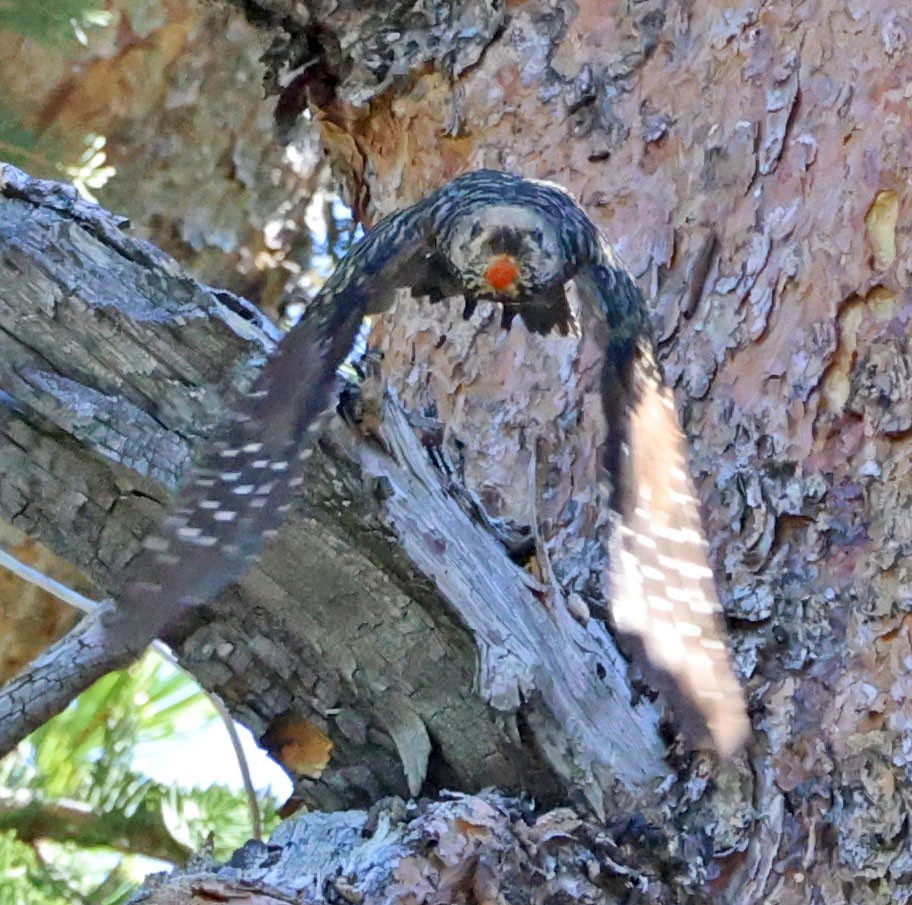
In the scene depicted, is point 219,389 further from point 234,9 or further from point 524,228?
point 234,9

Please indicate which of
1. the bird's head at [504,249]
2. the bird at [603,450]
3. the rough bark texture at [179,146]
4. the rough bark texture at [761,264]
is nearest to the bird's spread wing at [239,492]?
the bird at [603,450]

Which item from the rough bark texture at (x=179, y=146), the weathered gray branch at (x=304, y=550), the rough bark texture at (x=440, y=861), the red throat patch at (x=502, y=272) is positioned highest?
the rough bark texture at (x=179, y=146)

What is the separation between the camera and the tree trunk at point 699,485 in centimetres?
122

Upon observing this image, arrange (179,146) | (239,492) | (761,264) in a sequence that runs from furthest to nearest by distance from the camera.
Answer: (179,146), (761,264), (239,492)

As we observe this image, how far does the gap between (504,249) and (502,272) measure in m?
0.03

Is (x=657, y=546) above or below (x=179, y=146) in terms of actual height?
below

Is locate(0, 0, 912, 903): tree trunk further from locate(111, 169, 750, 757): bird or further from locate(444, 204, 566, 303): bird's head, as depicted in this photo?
locate(444, 204, 566, 303): bird's head

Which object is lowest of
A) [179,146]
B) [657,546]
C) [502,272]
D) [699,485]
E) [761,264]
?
[657,546]

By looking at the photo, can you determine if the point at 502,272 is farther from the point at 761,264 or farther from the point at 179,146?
the point at 179,146

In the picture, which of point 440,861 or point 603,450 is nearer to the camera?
point 440,861

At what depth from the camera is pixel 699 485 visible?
145 centimetres

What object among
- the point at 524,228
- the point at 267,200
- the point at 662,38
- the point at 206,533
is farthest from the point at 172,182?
the point at 206,533

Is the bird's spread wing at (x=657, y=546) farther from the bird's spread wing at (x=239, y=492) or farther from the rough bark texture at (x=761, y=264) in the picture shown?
Answer: the bird's spread wing at (x=239, y=492)

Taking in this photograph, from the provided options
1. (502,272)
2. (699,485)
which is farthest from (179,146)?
(699,485)
